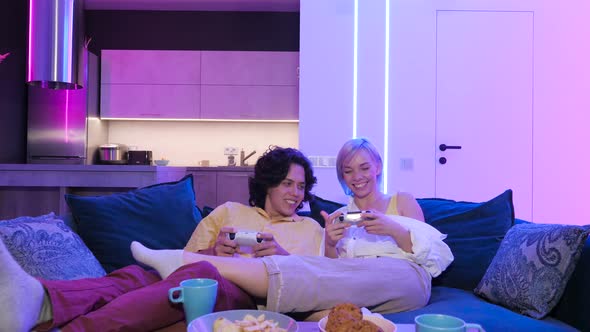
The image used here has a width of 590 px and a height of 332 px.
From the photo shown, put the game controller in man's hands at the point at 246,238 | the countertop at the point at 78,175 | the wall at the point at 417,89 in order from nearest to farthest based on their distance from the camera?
the game controller in man's hands at the point at 246,238 < the countertop at the point at 78,175 < the wall at the point at 417,89

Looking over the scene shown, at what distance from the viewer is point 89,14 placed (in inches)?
229

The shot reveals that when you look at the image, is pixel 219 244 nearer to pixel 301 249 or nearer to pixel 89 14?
pixel 301 249

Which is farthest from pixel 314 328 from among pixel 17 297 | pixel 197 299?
pixel 17 297

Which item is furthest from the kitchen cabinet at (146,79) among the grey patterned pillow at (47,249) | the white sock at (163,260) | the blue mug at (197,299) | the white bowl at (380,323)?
the white bowl at (380,323)

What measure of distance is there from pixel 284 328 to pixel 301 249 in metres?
1.05

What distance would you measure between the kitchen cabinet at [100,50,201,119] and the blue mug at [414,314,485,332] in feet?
16.2

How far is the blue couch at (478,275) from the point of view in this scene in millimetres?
1566

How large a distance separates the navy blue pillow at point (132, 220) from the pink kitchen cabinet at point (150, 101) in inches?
135

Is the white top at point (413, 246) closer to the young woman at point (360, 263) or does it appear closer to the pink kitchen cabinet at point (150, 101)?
the young woman at point (360, 263)

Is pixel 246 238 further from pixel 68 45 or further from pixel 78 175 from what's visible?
pixel 68 45

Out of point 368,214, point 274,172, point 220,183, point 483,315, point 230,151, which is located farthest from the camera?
point 230,151

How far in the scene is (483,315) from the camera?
5.17ft

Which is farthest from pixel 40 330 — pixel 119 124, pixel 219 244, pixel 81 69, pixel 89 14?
pixel 89 14

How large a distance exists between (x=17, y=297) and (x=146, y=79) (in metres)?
4.78
